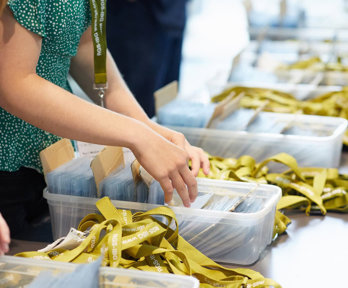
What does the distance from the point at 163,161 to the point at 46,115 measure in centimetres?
24

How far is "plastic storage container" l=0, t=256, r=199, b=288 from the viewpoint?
90 centimetres

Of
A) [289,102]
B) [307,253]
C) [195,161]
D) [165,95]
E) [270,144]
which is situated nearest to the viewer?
[307,253]

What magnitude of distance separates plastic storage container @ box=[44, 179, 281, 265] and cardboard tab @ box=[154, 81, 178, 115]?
672mm

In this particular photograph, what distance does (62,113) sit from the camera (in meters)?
1.09

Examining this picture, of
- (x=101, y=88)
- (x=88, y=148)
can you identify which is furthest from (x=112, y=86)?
(x=88, y=148)

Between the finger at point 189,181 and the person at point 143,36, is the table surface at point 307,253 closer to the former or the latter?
the finger at point 189,181

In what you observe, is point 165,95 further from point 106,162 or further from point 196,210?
point 196,210

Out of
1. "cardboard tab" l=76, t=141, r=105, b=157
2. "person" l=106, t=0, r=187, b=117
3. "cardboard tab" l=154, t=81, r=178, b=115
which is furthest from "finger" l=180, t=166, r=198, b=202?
"person" l=106, t=0, r=187, b=117

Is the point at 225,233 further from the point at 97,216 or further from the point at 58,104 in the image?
the point at 58,104

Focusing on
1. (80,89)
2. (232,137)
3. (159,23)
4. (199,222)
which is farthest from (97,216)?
A: (159,23)

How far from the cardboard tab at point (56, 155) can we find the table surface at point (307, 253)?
0.57 ft

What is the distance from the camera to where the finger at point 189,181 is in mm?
1140

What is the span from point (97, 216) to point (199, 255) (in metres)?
0.22

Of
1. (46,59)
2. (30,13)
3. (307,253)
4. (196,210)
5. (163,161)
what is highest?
(30,13)
